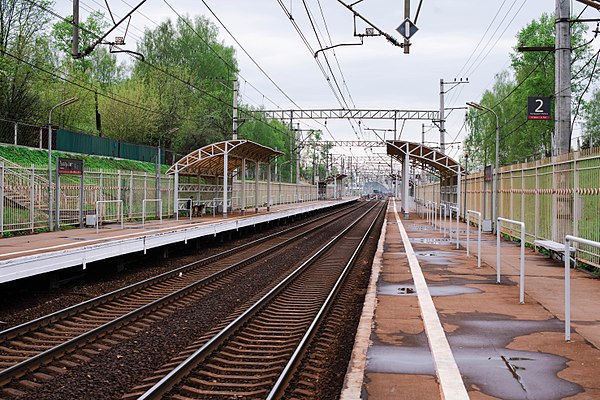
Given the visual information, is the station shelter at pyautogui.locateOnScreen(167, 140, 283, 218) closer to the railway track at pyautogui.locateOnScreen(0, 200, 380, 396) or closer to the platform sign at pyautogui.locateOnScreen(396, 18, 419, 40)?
the railway track at pyautogui.locateOnScreen(0, 200, 380, 396)

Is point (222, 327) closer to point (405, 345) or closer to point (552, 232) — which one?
point (405, 345)

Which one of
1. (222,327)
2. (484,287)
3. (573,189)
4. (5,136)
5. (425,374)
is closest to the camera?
(425,374)

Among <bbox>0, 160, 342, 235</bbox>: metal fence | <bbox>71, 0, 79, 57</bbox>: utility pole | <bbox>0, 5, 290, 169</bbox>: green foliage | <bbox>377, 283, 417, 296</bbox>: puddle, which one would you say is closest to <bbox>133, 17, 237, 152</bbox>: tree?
<bbox>0, 5, 290, 169</bbox>: green foliage

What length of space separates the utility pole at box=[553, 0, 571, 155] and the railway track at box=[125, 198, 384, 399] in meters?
6.74

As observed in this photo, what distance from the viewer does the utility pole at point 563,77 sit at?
598 inches

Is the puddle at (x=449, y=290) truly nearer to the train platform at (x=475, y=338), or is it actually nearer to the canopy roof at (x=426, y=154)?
the train platform at (x=475, y=338)

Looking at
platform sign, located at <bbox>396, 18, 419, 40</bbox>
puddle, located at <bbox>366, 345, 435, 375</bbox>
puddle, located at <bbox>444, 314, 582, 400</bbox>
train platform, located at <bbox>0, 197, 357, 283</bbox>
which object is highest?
platform sign, located at <bbox>396, 18, 419, 40</bbox>

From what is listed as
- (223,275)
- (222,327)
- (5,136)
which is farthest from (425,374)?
(5,136)

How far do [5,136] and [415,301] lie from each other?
27681 mm

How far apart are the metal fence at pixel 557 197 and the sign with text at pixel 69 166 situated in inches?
538

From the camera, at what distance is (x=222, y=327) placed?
30.0ft

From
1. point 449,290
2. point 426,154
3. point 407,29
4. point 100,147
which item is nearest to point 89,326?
point 449,290

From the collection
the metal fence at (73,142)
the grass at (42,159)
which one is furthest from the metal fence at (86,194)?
the metal fence at (73,142)

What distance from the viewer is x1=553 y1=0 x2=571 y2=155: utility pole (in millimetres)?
15188
